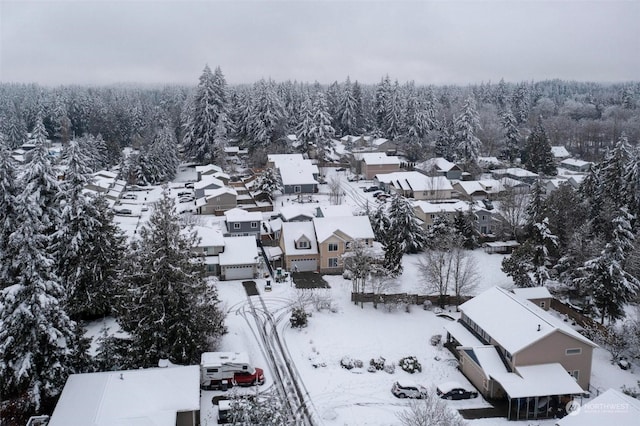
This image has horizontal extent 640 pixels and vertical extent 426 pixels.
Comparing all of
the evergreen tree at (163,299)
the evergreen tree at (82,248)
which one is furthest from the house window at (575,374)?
the evergreen tree at (82,248)

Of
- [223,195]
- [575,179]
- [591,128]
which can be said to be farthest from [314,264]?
[591,128]

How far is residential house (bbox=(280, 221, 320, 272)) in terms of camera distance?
4400 centimetres

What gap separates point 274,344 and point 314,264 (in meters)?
13.2

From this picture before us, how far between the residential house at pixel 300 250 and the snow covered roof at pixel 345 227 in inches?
36.4

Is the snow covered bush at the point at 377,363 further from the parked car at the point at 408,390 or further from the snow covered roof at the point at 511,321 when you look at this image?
the snow covered roof at the point at 511,321

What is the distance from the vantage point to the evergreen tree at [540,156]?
77.8 m

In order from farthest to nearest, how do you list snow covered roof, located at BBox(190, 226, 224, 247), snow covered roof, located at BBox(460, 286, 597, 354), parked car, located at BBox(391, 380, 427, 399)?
snow covered roof, located at BBox(190, 226, 224, 247), snow covered roof, located at BBox(460, 286, 597, 354), parked car, located at BBox(391, 380, 427, 399)

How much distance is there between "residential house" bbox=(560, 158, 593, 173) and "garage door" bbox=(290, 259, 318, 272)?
5795 centimetres

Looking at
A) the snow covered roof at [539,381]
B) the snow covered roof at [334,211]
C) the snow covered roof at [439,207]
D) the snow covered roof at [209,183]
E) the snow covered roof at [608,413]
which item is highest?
the snow covered roof at [209,183]

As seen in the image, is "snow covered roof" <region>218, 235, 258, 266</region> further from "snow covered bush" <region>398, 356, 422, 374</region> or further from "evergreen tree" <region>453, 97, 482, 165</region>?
"evergreen tree" <region>453, 97, 482, 165</region>

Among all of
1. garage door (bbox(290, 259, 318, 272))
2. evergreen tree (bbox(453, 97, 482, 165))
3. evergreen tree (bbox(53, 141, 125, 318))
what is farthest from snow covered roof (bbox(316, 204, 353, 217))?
evergreen tree (bbox(453, 97, 482, 165))

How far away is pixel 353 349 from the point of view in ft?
104

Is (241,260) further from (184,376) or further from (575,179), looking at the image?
(575,179)

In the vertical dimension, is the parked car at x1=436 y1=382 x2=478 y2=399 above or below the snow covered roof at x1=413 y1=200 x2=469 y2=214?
below
